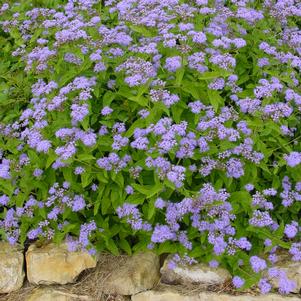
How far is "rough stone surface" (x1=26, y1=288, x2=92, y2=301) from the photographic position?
16.2 feet

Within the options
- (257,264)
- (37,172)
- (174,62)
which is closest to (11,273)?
(37,172)

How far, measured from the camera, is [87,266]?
16.4 feet

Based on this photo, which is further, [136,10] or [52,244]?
[136,10]

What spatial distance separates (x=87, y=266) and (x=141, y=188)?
3.64 ft

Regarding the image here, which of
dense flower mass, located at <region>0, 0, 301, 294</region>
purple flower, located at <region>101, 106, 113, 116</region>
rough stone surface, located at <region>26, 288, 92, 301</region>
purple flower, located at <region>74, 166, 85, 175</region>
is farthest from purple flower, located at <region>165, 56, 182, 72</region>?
rough stone surface, located at <region>26, 288, 92, 301</region>

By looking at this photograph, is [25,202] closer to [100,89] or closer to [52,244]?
[52,244]

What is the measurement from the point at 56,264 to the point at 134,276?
0.77m

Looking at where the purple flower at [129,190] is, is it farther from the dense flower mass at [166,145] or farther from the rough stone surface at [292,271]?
the rough stone surface at [292,271]

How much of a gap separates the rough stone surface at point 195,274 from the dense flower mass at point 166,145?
17cm

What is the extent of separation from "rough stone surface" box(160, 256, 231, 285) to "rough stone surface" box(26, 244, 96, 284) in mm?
723

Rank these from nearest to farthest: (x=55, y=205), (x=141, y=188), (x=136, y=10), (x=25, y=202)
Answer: (x=141, y=188), (x=55, y=205), (x=25, y=202), (x=136, y=10)

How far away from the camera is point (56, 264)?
16.4 ft

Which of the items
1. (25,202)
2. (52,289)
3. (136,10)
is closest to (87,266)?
(52,289)

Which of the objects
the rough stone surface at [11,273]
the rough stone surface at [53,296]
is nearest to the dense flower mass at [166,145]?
the rough stone surface at [11,273]
